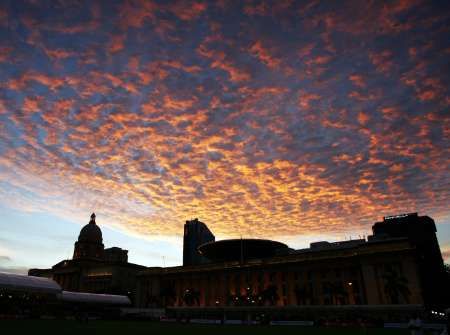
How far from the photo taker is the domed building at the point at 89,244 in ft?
615

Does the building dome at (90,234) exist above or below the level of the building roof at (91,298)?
above

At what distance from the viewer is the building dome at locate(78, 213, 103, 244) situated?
191500 mm

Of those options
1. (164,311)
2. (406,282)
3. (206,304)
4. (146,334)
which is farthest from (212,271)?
(146,334)

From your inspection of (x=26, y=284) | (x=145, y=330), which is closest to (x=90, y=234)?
(x=26, y=284)

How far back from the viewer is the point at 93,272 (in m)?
168

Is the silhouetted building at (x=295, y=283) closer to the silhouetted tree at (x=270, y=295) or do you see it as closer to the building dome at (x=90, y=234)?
the silhouetted tree at (x=270, y=295)

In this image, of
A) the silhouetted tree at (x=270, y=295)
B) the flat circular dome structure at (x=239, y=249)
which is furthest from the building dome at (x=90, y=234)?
the silhouetted tree at (x=270, y=295)

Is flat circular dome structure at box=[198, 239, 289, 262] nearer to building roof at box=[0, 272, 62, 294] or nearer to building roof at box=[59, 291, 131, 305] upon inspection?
building roof at box=[59, 291, 131, 305]

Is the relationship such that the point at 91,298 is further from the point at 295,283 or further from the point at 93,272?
the point at 295,283

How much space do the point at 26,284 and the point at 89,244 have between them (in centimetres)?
8130

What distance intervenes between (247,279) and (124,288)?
70.1 metres

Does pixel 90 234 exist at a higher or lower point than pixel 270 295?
higher

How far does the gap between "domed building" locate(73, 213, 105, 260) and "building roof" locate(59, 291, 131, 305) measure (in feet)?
168

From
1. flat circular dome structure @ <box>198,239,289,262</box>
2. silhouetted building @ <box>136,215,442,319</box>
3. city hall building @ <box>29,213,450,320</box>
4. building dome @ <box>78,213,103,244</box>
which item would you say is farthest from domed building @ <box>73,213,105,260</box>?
flat circular dome structure @ <box>198,239,289,262</box>
